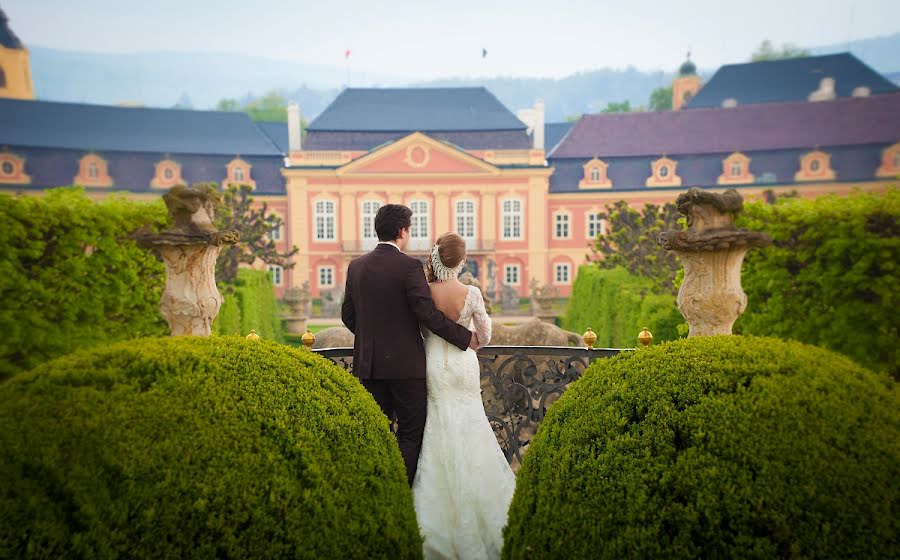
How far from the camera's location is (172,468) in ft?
7.62

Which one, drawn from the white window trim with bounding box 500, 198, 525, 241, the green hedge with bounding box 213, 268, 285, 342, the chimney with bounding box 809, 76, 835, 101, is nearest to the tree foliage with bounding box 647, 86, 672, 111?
the chimney with bounding box 809, 76, 835, 101

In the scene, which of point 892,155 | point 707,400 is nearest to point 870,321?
point 707,400

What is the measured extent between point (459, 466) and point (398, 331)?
80cm

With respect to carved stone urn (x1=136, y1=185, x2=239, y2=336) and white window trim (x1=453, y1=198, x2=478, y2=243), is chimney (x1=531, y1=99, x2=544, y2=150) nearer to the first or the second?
white window trim (x1=453, y1=198, x2=478, y2=243)

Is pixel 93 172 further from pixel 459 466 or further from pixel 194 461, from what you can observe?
pixel 194 461

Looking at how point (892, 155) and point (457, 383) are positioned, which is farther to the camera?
point (892, 155)

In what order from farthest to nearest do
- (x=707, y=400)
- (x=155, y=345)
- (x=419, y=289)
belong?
1. (x=419, y=289)
2. (x=155, y=345)
3. (x=707, y=400)

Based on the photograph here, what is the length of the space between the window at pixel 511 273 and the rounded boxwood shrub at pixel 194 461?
3345 centimetres

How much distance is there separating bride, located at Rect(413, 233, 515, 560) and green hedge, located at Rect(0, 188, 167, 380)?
4643 millimetres

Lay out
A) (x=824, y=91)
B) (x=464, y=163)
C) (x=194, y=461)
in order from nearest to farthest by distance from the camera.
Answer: (x=194, y=461), (x=464, y=163), (x=824, y=91)

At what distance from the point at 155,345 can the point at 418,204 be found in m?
33.0

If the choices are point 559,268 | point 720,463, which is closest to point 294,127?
point 559,268

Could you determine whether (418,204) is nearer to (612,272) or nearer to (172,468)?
(612,272)

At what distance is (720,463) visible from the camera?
239 centimetres
